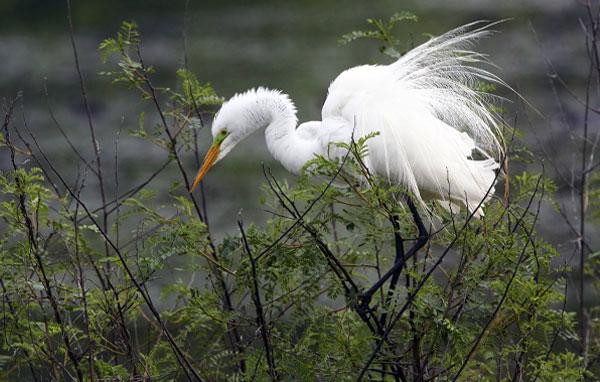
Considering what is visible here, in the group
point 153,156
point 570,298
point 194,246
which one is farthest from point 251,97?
point 570,298

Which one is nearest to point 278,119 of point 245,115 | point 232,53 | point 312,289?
point 245,115

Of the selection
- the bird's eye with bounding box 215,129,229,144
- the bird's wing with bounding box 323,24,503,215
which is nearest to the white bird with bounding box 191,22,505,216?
the bird's wing with bounding box 323,24,503,215

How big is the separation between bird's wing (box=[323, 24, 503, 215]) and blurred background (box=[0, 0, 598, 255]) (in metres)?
2.27

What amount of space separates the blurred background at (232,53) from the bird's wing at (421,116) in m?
2.27

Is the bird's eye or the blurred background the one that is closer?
the bird's eye

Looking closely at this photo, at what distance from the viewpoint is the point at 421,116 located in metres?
2.82

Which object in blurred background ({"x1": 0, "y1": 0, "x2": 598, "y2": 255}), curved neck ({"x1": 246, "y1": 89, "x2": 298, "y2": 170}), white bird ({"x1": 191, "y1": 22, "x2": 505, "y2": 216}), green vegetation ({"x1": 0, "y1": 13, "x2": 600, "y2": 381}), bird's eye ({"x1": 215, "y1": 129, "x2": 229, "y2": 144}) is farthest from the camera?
blurred background ({"x1": 0, "y1": 0, "x2": 598, "y2": 255})

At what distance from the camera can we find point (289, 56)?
580 centimetres

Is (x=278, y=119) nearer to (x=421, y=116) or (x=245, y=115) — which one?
(x=245, y=115)

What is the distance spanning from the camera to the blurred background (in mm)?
5219

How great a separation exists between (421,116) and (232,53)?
309 centimetres

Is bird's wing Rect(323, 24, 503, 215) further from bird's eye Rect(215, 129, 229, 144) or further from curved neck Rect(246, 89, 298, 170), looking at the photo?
bird's eye Rect(215, 129, 229, 144)

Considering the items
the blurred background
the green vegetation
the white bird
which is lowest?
the green vegetation

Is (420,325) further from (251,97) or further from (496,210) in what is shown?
(251,97)
